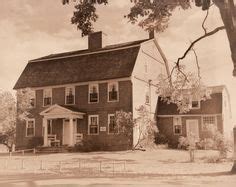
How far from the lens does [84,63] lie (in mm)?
31672

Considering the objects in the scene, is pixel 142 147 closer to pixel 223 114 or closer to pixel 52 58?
pixel 223 114

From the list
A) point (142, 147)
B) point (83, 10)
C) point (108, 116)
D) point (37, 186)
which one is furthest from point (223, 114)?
point (37, 186)

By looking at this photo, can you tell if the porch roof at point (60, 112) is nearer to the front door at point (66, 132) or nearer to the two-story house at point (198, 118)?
the front door at point (66, 132)

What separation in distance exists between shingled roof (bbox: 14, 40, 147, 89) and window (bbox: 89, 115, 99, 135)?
300 cm

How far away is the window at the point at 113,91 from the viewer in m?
29.2

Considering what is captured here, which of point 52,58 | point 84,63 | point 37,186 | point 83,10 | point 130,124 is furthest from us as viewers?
point 52,58

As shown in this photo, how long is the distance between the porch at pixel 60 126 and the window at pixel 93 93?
1384 mm

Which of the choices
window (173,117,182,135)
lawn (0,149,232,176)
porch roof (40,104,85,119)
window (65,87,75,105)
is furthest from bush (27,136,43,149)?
window (173,117,182,135)

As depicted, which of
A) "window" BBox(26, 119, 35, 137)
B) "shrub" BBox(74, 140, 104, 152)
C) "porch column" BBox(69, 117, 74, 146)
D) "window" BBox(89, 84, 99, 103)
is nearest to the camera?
"shrub" BBox(74, 140, 104, 152)

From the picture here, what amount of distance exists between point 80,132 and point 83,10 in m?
17.8

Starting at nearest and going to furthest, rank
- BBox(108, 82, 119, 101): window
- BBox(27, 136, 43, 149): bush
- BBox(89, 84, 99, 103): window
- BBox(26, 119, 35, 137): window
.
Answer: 1. BBox(108, 82, 119, 101): window
2. BBox(89, 84, 99, 103): window
3. BBox(27, 136, 43, 149): bush
4. BBox(26, 119, 35, 137): window

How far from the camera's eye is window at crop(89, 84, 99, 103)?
30188 mm

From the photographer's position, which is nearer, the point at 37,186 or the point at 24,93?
the point at 37,186

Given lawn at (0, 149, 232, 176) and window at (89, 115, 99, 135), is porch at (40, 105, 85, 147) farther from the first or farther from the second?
lawn at (0, 149, 232, 176)
